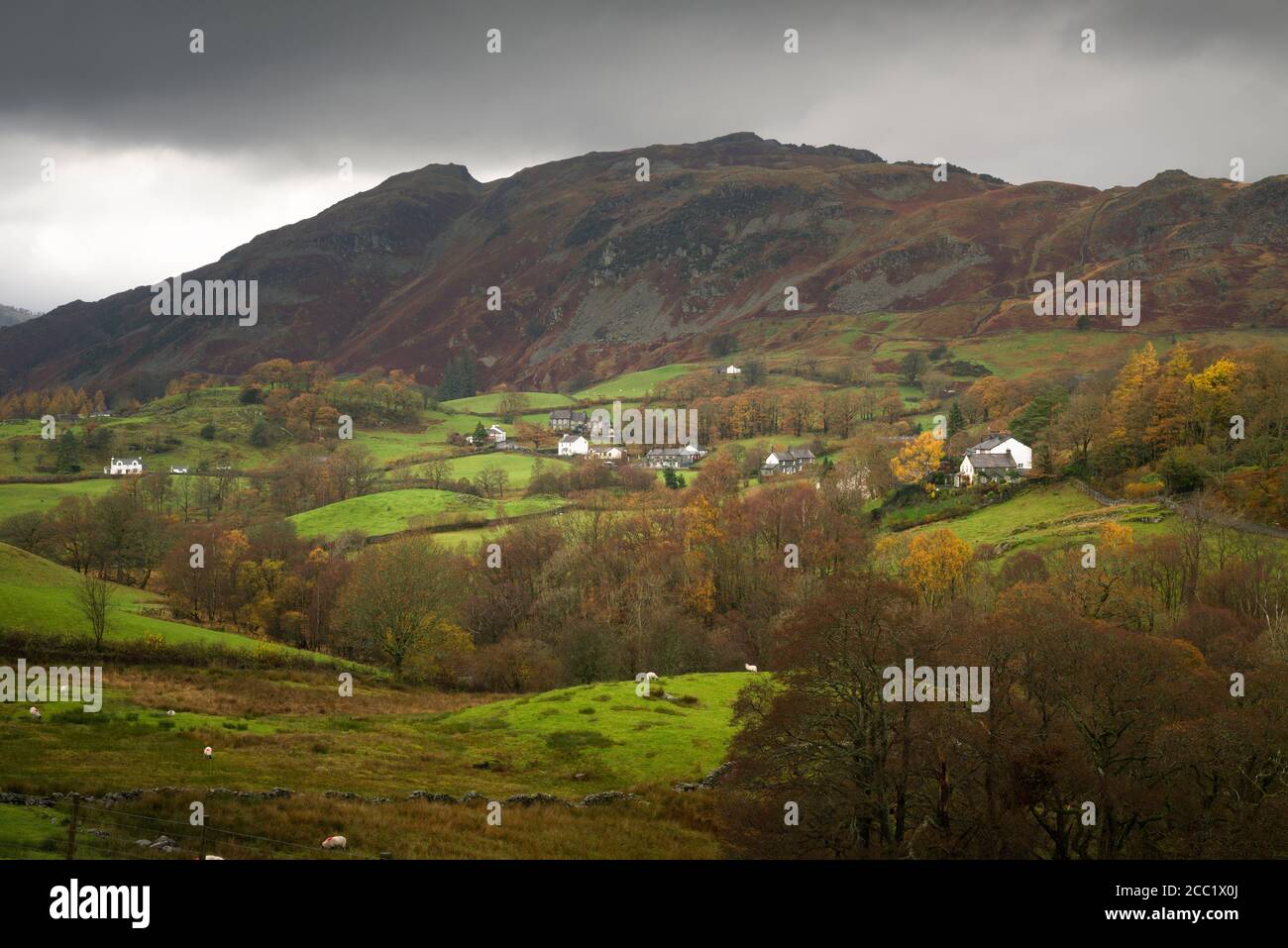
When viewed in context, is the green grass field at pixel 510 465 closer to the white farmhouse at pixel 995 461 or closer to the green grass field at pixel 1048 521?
the white farmhouse at pixel 995 461

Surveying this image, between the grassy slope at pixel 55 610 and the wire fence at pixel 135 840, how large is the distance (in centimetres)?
3496

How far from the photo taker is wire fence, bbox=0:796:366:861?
695 inches

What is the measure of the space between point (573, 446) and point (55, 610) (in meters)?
120

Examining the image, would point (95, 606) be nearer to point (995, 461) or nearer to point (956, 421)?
point (995, 461)

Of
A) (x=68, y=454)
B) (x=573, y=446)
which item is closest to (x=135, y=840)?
(x=68, y=454)

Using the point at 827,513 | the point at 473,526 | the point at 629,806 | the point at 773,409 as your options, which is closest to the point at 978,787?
the point at 629,806

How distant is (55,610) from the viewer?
52.5m

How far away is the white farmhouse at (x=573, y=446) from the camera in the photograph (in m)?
167

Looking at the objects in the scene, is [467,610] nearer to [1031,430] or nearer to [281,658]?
[281,658]

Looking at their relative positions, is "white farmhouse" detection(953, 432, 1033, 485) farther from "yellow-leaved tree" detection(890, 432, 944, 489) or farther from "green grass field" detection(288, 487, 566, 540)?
"green grass field" detection(288, 487, 566, 540)

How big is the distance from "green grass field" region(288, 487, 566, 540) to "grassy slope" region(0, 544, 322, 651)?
38610 mm

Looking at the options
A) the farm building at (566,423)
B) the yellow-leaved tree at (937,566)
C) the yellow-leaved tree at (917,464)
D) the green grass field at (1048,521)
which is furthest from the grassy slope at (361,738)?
the farm building at (566,423)
